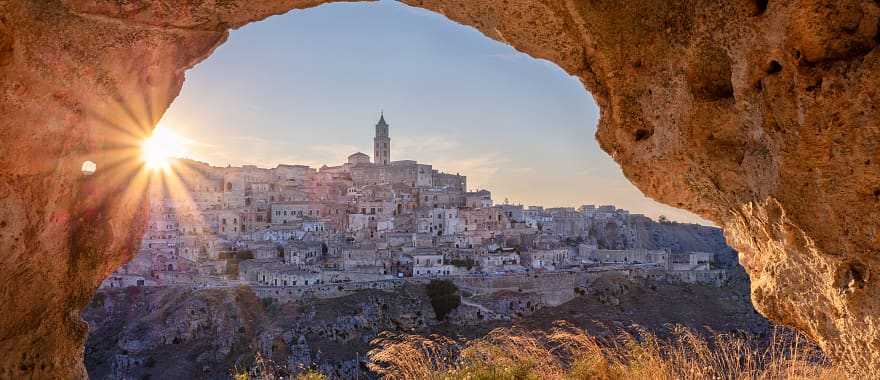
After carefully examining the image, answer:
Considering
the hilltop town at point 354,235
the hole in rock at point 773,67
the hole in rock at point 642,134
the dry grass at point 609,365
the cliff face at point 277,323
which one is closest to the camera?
the hole in rock at point 773,67

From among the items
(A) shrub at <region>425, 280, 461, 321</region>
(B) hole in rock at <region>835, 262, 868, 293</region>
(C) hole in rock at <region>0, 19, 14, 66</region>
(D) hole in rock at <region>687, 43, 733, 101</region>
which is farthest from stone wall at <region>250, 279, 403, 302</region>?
(B) hole in rock at <region>835, 262, 868, 293</region>

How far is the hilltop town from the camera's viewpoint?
37.8 metres

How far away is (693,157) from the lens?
3.18 metres

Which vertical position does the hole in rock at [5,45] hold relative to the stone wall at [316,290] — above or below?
above

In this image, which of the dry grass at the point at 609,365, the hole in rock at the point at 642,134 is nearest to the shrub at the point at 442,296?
the dry grass at the point at 609,365

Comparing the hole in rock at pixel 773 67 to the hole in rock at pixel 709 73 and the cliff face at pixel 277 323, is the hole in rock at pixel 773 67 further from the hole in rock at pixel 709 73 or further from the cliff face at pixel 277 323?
the cliff face at pixel 277 323

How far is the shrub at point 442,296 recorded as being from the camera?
36.0 metres

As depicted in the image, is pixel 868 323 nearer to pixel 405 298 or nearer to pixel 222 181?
pixel 405 298

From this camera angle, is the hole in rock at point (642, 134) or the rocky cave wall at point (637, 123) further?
the hole in rock at point (642, 134)

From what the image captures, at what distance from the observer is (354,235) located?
151ft

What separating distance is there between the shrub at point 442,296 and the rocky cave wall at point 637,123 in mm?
32696

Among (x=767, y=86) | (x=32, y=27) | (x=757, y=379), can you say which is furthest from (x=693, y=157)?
(x=32, y=27)

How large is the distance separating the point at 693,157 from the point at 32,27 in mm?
3749

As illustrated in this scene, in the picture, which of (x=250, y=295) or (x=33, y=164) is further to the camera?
(x=250, y=295)
